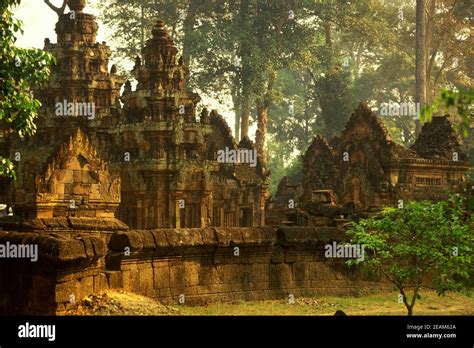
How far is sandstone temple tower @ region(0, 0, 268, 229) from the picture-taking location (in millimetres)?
16797

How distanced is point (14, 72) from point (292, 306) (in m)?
5.56

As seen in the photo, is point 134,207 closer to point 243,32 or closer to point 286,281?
point 286,281

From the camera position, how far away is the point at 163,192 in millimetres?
24781

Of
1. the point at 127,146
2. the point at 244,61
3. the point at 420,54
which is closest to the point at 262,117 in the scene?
the point at 244,61

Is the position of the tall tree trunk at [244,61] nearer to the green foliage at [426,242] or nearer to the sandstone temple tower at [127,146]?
the sandstone temple tower at [127,146]

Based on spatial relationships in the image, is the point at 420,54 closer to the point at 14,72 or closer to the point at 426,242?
the point at 426,242

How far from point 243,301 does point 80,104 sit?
16.8 metres

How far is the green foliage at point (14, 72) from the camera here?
11.9m

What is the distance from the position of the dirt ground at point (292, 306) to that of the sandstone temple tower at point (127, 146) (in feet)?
17.5

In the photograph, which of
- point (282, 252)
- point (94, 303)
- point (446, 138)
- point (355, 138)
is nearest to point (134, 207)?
point (355, 138)

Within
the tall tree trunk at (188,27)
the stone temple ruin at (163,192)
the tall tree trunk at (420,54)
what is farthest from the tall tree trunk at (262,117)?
the stone temple ruin at (163,192)

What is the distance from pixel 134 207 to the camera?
82.2 feet

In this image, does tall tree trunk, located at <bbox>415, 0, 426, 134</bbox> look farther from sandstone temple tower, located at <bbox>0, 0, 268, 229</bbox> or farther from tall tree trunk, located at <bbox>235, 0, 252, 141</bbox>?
sandstone temple tower, located at <bbox>0, 0, 268, 229</bbox>

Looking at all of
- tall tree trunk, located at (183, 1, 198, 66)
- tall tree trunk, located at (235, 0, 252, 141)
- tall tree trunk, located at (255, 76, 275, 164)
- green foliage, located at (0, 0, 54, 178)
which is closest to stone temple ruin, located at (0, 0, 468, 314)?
green foliage, located at (0, 0, 54, 178)
